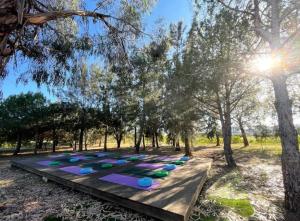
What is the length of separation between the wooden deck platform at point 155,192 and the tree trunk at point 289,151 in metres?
1.79

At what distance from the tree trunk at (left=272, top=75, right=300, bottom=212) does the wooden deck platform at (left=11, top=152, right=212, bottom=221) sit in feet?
5.87

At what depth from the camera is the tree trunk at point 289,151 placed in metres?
3.77

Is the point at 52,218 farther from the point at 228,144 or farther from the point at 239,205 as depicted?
the point at 228,144

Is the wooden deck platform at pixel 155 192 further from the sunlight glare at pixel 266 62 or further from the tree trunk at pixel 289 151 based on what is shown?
the sunlight glare at pixel 266 62

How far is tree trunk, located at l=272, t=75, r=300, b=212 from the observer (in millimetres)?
3770

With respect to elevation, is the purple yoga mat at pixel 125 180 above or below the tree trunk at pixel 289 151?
below

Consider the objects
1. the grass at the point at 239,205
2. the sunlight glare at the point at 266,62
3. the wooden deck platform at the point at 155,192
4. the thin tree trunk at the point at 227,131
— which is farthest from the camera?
the thin tree trunk at the point at 227,131

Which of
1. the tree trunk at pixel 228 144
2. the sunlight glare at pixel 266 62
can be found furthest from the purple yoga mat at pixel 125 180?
the tree trunk at pixel 228 144

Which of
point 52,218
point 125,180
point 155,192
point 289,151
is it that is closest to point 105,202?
point 125,180

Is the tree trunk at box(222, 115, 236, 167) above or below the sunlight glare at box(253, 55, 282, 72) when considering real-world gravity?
below

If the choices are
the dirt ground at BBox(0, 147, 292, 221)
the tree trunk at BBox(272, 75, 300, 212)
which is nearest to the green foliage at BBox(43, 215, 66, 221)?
the dirt ground at BBox(0, 147, 292, 221)

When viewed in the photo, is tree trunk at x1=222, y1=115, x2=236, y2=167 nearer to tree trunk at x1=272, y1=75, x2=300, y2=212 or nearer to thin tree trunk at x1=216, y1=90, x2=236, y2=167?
thin tree trunk at x1=216, y1=90, x2=236, y2=167

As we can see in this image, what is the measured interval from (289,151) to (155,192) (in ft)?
9.26

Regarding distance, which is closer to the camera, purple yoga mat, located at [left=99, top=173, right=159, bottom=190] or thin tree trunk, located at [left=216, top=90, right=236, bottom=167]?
purple yoga mat, located at [left=99, top=173, right=159, bottom=190]
